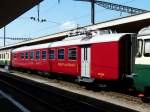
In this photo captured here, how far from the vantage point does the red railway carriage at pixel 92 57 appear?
1766 centimetres

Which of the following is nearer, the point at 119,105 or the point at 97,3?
the point at 119,105

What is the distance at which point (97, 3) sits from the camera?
4544 centimetres

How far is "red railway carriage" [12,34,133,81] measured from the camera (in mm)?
17656

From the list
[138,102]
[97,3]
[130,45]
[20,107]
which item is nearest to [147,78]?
[138,102]

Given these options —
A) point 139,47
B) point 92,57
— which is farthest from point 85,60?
point 139,47

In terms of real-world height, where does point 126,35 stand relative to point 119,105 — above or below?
above

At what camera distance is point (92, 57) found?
795 inches

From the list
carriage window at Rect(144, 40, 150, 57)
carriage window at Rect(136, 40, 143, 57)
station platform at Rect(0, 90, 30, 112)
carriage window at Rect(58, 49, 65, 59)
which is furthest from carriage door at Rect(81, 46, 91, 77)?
carriage window at Rect(144, 40, 150, 57)

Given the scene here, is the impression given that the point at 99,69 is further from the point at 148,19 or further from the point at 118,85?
the point at 148,19

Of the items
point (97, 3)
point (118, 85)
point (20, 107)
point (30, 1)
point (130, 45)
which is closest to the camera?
point (30, 1)

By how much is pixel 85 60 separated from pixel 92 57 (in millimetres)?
1113

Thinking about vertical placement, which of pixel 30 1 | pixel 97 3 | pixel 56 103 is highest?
pixel 97 3

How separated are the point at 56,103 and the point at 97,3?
31468 mm

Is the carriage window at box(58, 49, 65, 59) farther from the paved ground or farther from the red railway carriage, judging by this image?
the paved ground
